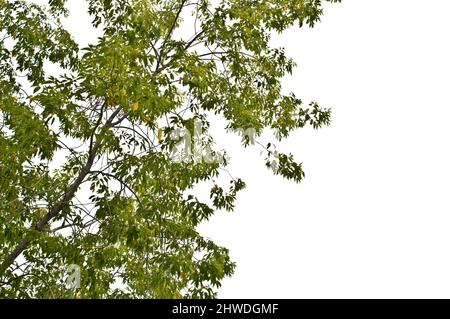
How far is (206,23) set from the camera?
26.5ft

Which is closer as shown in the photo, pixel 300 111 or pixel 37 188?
pixel 37 188

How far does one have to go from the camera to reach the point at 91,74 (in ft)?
19.1

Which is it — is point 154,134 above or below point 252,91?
below

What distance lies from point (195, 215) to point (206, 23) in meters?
2.71

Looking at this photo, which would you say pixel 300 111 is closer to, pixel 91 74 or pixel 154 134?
pixel 154 134

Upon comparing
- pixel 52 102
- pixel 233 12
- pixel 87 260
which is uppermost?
pixel 233 12

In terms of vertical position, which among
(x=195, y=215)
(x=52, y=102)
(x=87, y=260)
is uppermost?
(x=52, y=102)

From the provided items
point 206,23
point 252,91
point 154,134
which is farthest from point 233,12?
point 154,134
